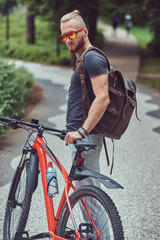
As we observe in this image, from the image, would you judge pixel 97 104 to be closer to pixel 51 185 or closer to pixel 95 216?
pixel 51 185

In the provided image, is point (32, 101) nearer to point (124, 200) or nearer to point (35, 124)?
point (124, 200)

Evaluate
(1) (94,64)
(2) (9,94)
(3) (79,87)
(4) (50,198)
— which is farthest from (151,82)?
(4) (50,198)

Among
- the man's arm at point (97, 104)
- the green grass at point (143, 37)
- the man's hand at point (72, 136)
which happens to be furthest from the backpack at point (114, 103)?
the green grass at point (143, 37)

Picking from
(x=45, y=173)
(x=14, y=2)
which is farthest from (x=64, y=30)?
(x=14, y=2)

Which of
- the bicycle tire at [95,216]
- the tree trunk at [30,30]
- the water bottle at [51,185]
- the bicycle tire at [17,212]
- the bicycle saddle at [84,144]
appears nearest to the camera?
the bicycle tire at [95,216]

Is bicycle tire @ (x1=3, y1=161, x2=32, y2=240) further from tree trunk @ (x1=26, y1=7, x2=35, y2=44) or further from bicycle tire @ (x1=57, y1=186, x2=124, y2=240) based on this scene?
tree trunk @ (x1=26, y1=7, x2=35, y2=44)

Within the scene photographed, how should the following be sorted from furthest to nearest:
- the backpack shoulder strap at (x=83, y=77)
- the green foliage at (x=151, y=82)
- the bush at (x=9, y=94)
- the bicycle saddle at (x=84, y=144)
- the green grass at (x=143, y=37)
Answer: the green grass at (x=143, y=37)
the green foliage at (x=151, y=82)
the bush at (x=9, y=94)
the backpack shoulder strap at (x=83, y=77)
the bicycle saddle at (x=84, y=144)

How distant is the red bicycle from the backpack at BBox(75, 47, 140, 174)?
0.99 feet

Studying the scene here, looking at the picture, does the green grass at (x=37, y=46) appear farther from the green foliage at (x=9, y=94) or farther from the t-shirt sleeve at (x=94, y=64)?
the t-shirt sleeve at (x=94, y=64)

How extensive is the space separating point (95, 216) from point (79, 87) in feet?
3.37

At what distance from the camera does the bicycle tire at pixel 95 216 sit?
9.58ft

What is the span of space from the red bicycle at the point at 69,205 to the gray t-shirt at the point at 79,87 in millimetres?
242

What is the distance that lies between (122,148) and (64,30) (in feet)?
15.1

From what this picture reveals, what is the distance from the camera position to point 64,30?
344 centimetres
